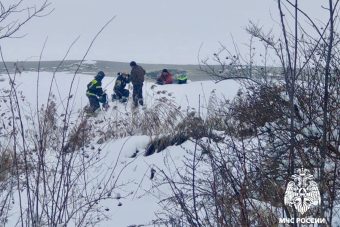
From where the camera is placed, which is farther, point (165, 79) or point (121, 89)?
point (165, 79)

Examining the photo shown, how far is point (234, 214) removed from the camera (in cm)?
329

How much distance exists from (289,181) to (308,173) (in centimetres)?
12

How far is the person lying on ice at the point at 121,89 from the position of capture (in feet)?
60.8

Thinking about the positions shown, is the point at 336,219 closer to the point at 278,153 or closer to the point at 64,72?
the point at 278,153

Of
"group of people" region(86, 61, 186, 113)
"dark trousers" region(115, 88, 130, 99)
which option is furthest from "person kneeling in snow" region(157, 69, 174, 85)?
"dark trousers" region(115, 88, 130, 99)

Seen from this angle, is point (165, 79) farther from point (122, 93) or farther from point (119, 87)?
point (122, 93)

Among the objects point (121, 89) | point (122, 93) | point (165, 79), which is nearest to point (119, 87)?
point (121, 89)

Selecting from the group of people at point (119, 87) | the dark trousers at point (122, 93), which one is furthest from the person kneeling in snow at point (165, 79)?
the dark trousers at point (122, 93)

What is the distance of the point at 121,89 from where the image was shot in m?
19.1

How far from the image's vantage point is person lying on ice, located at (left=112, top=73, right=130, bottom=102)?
730 inches

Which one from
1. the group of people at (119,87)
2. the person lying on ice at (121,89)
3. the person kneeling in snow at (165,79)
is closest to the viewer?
the group of people at (119,87)

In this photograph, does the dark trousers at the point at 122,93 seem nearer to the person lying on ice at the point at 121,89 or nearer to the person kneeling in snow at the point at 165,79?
the person lying on ice at the point at 121,89

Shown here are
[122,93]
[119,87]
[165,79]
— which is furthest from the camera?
[165,79]

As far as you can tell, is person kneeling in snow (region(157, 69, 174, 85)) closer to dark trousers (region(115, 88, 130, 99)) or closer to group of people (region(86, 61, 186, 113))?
group of people (region(86, 61, 186, 113))
